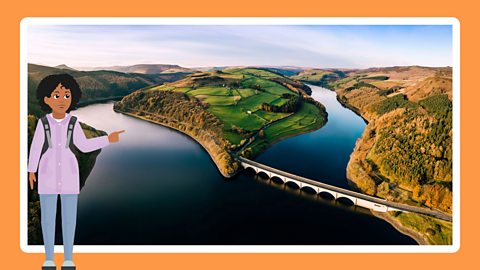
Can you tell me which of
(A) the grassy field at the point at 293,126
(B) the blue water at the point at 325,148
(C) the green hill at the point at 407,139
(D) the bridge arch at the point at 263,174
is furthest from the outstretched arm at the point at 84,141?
(A) the grassy field at the point at 293,126

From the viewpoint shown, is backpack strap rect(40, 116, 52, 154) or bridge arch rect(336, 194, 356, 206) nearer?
backpack strap rect(40, 116, 52, 154)

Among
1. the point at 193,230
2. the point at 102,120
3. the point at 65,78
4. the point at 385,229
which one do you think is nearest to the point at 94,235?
the point at 193,230

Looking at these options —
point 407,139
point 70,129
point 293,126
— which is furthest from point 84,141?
point 293,126

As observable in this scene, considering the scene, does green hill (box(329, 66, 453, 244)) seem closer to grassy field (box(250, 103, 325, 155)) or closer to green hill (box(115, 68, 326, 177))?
green hill (box(115, 68, 326, 177))

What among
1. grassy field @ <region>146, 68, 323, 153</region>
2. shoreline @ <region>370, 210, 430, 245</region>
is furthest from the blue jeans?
shoreline @ <region>370, 210, 430, 245</region>

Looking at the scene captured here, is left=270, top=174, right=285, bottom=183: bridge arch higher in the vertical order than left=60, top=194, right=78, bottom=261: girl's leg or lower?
lower

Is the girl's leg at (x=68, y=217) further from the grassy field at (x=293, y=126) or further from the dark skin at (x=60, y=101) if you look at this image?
the grassy field at (x=293, y=126)

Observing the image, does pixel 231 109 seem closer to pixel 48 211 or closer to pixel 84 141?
pixel 84 141
